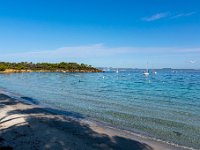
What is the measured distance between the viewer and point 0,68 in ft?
593

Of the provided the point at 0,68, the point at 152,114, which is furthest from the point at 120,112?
the point at 0,68

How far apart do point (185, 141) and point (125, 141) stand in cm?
406

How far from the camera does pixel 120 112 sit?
2861 cm

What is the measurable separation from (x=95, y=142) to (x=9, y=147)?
4583 millimetres

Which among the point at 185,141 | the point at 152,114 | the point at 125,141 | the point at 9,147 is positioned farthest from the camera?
the point at 152,114

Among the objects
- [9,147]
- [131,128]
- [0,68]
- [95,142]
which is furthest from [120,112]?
[0,68]

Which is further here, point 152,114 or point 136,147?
point 152,114

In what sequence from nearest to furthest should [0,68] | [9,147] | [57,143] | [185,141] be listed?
[9,147] < [57,143] < [185,141] < [0,68]

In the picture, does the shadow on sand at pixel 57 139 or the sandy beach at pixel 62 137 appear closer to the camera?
the shadow on sand at pixel 57 139

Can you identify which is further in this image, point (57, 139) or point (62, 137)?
point (62, 137)

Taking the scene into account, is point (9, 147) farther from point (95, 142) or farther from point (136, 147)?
Result: point (136, 147)

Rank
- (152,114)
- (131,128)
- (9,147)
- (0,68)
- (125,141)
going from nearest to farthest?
(9,147) → (125,141) → (131,128) → (152,114) → (0,68)

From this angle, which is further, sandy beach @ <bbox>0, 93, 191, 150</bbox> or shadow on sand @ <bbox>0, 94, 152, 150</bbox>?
sandy beach @ <bbox>0, 93, 191, 150</bbox>

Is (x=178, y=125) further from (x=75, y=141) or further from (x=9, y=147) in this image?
(x=9, y=147)
